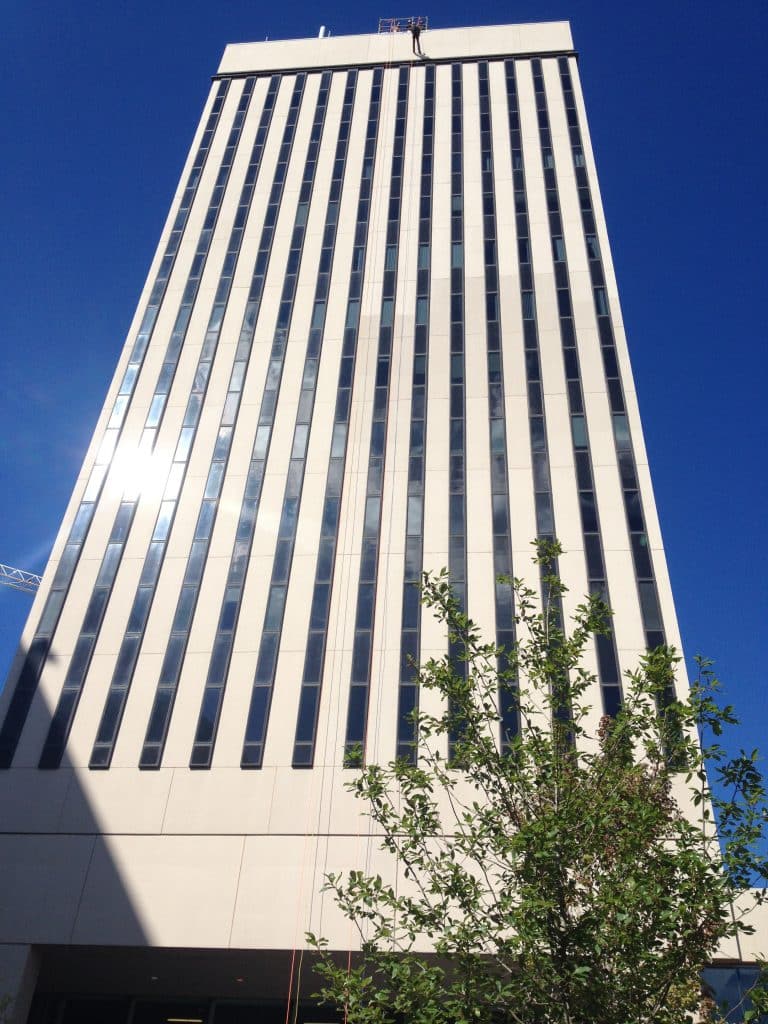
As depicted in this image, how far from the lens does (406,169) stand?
4031 cm

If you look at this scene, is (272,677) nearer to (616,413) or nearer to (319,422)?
(319,422)

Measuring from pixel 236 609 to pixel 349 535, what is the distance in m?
4.66

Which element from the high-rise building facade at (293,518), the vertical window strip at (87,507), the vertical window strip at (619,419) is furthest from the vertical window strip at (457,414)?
the vertical window strip at (87,507)

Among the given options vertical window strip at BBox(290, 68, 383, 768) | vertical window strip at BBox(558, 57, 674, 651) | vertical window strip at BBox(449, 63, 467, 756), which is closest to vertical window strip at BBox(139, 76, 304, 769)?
vertical window strip at BBox(290, 68, 383, 768)

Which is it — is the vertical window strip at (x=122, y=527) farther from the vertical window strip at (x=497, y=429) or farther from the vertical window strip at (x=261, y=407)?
the vertical window strip at (x=497, y=429)

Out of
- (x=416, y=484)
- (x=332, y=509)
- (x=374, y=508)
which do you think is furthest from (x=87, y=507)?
(x=416, y=484)

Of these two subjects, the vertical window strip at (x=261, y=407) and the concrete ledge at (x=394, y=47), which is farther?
the concrete ledge at (x=394, y=47)

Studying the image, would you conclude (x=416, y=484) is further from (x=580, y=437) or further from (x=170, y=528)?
(x=170, y=528)

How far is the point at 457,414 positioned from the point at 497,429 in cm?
174

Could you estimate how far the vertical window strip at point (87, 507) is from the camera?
84.4ft

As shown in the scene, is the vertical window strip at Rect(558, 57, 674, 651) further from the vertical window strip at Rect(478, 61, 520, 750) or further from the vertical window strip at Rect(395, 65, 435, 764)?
the vertical window strip at Rect(395, 65, 435, 764)

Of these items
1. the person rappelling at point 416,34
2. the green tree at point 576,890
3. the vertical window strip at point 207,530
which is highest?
the person rappelling at point 416,34

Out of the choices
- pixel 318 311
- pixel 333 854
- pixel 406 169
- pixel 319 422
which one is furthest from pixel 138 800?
pixel 406 169

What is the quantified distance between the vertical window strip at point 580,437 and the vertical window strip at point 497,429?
8.43 ft
